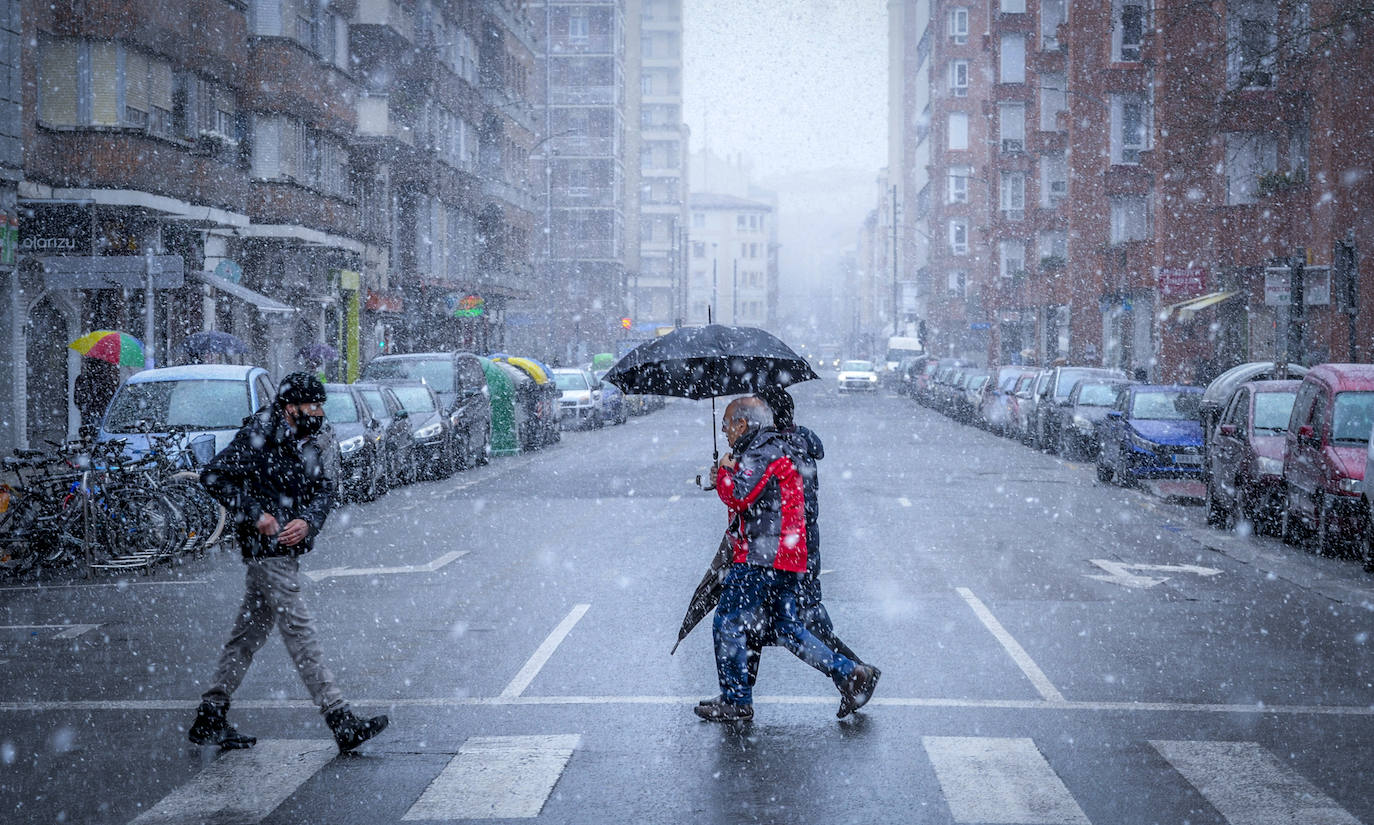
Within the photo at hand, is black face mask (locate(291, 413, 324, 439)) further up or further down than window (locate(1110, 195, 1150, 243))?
further down

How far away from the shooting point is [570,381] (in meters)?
41.2

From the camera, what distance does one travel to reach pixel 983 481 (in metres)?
23.5

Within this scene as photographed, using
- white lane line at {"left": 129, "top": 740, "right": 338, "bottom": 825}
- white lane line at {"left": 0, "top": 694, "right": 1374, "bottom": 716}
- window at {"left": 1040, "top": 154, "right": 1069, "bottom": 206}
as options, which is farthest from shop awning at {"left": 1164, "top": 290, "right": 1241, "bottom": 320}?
white lane line at {"left": 129, "top": 740, "right": 338, "bottom": 825}

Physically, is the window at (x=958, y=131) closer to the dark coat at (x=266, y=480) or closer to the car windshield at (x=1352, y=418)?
the car windshield at (x=1352, y=418)

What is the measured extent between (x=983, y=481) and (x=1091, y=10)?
1213 inches

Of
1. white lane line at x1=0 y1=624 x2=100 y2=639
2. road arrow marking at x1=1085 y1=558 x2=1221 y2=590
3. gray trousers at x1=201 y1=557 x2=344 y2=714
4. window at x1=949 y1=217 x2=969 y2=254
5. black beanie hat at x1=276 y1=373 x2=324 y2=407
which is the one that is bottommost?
road arrow marking at x1=1085 y1=558 x2=1221 y2=590

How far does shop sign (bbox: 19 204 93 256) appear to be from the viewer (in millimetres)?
26250

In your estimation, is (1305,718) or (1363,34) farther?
(1363,34)

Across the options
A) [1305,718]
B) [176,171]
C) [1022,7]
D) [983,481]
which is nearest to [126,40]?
[176,171]

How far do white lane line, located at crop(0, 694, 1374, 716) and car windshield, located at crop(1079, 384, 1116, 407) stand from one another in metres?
21.9

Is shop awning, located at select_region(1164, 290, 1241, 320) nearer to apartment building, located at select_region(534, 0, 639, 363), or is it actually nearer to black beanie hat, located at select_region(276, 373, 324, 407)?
black beanie hat, located at select_region(276, 373, 324, 407)

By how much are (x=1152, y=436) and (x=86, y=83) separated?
1865 cm

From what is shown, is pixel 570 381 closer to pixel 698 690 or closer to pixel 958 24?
pixel 698 690

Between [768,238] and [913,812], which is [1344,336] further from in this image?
[768,238]
